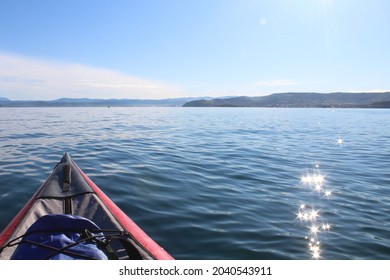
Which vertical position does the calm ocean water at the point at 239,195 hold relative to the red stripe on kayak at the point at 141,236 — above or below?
below

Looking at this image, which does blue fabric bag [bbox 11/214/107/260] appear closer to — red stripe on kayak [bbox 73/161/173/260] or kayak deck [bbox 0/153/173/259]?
kayak deck [bbox 0/153/173/259]

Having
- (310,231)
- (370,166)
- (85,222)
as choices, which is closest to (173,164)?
(310,231)

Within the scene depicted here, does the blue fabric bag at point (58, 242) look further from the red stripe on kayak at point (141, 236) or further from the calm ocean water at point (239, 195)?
the calm ocean water at point (239, 195)

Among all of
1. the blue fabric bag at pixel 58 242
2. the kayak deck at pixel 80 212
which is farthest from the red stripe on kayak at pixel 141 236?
the blue fabric bag at pixel 58 242

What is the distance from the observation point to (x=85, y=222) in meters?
3.70

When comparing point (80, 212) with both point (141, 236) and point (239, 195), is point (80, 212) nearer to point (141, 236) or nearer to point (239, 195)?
point (141, 236)

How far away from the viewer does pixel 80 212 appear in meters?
5.18

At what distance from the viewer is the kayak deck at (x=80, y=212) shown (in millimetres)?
3953

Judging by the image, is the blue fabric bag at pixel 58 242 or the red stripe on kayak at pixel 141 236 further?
the red stripe on kayak at pixel 141 236

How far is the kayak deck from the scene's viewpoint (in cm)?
395

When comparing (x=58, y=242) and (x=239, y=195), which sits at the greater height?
(x=58, y=242)

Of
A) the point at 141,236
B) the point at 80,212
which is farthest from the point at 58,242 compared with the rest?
the point at 80,212

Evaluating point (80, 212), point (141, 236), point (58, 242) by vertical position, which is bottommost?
point (141, 236)
